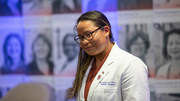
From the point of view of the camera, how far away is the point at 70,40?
2.56m

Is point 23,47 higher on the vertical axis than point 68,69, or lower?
higher

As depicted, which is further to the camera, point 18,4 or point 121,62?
point 18,4

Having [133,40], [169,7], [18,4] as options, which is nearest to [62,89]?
[133,40]

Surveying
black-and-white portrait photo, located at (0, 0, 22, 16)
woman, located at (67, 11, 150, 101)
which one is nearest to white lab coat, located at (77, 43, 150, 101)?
woman, located at (67, 11, 150, 101)

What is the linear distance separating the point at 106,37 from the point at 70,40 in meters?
1.21

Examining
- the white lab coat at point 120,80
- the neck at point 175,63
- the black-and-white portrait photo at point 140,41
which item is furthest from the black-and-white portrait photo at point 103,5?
the white lab coat at point 120,80

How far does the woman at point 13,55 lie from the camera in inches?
106

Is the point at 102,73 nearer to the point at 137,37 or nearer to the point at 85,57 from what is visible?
the point at 85,57

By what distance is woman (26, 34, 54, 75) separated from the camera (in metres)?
2.62

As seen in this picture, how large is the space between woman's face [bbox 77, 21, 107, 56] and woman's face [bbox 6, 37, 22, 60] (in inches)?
63.4

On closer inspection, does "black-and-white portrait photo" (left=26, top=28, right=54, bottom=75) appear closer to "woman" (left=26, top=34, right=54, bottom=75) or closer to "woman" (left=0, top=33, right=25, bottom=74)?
"woman" (left=26, top=34, right=54, bottom=75)

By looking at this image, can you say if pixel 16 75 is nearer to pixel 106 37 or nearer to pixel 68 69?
pixel 68 69

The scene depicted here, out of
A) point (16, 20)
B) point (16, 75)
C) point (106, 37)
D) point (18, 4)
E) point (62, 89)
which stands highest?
point (18, 4)

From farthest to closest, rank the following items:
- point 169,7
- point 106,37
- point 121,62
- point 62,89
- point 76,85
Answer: point 62,89, point 169,7, point 76,85, point 106,37, point 121,62
